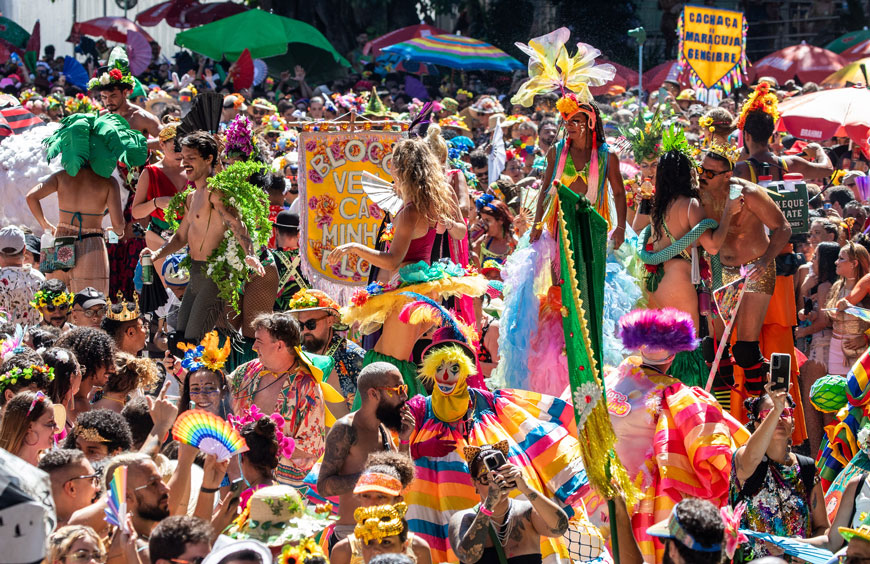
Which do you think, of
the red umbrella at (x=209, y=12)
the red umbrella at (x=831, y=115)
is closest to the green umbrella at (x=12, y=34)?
the red umbrella at (x=209, y=12)

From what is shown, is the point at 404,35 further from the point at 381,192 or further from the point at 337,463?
the point at 337,463

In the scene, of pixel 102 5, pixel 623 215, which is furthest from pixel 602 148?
pixel 102 5

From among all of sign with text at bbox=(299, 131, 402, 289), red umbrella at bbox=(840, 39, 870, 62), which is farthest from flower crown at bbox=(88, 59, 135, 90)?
red umbrella at bbox=(840, 39, 870, 62)

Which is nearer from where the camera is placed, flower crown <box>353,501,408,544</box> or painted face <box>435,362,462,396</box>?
flower crown <box>353,501,408,544</box>

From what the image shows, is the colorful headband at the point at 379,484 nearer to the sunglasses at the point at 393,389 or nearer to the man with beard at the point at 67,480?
the sunglasses at the point at 393,389

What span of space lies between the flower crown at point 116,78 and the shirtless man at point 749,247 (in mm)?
5317

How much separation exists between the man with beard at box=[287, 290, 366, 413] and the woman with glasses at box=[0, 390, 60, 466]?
83.5 inches

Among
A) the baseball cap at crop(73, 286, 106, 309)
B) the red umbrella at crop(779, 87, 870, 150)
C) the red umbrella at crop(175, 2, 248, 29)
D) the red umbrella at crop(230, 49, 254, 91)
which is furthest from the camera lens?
the red umbrella at crop(175, 2, 248, 29)

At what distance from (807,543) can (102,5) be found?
117 feet

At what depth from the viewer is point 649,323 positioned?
519 cm

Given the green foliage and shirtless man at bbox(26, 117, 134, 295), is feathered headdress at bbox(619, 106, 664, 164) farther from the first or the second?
shirtless man at bbox(26, 117, 134, 295)

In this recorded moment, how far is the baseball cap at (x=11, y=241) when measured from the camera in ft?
28.0

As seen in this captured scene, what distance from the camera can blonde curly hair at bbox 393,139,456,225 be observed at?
22.8 ft

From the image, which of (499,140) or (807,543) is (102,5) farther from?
(807,543)
